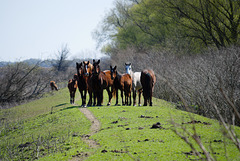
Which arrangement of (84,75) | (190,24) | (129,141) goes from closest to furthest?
(129,141) → (84,75) → (190,24)

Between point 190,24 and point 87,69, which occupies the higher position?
point 190,24

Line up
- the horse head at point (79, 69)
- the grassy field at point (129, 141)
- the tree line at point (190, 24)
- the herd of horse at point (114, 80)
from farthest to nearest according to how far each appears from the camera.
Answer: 1. the tree line at point (190, 24)
2. the horse head at point (79, 69)
3. the herd of horse at point (114, 80)
4. the grassy field at point (129, 141)

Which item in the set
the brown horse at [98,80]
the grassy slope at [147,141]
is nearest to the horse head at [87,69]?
the brown horse at [98,80]

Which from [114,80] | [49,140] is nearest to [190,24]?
[114,80]

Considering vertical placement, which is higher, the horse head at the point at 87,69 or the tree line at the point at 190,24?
the tree line at the point at 190,24

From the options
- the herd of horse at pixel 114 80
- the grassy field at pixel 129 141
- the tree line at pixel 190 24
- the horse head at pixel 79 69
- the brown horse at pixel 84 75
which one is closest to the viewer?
the grassy field at pixel 129 141

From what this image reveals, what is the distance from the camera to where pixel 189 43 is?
3238cm

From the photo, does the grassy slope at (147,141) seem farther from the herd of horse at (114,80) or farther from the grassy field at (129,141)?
the herd of horse at (114,80)

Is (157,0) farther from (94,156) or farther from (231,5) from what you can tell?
(94,156)

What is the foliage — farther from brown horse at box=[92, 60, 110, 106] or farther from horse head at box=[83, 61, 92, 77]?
horse head at box=[83, 61, 92, 77]

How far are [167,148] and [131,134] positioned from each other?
221cm

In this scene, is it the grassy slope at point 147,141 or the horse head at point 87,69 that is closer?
the grassy slope at point 147,141

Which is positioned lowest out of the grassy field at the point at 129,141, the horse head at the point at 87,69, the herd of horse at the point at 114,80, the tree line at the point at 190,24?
the grassy field at the point at 129,141

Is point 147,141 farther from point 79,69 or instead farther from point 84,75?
point 79,69
